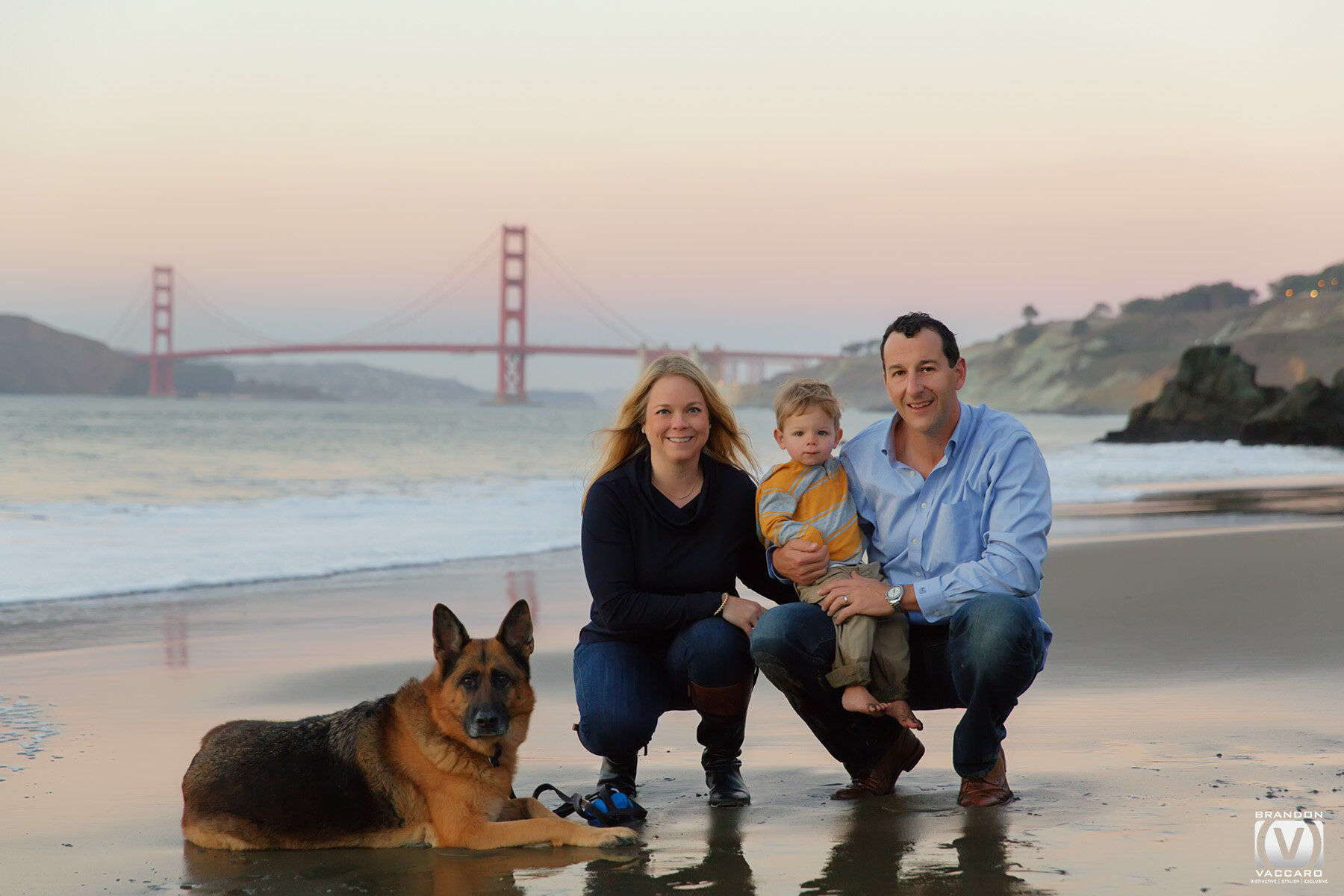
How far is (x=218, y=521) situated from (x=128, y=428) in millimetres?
29729

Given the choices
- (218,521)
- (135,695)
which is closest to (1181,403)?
(218,521)

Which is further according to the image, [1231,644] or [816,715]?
[1231,644]

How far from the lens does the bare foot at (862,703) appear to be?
307 cm

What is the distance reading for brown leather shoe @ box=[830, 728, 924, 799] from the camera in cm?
323

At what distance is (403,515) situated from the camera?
1289 centimetres

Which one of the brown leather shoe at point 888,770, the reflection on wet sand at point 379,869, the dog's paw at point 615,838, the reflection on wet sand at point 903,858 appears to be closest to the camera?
the reflection on wet sand at point 903,858

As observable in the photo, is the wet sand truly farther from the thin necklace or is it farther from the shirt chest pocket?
the thin necklace

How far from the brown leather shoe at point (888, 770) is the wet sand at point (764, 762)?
0.18 ft

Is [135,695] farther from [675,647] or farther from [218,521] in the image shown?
[218,521]

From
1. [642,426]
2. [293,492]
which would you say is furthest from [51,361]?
[642,426]

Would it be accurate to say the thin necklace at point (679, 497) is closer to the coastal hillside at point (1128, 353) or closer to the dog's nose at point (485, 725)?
the dog's nose at point (485, 725)

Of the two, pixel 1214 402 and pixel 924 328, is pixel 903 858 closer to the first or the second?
pixel 924 328

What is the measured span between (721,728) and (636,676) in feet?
0.88

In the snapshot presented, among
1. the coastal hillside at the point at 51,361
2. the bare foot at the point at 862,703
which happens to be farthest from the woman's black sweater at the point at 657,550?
the coastal hillside at the point at 51,361
